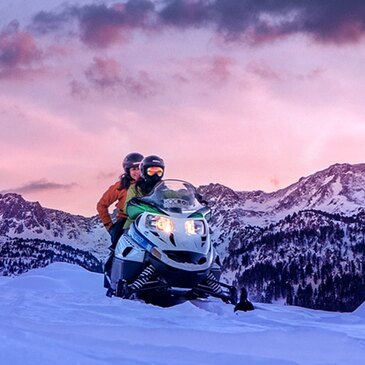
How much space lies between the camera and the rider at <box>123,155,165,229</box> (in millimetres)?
11305

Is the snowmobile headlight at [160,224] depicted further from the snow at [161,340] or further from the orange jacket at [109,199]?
the orange jacket at [109,199]

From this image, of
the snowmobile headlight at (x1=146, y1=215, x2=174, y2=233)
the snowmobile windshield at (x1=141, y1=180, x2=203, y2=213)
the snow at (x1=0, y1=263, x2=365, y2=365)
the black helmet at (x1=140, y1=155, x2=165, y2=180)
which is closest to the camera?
the snow at (x1=0, y1=263, x2=365, y2=365)

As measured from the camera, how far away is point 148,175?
11.4m

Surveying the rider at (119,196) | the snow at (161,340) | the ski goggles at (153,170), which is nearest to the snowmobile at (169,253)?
the ski goggles at (153,170)

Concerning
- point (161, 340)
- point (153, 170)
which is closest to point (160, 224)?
point (153, 170)

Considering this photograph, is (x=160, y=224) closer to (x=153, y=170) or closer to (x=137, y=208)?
(x=137, y=208)

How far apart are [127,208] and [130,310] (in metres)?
3.23

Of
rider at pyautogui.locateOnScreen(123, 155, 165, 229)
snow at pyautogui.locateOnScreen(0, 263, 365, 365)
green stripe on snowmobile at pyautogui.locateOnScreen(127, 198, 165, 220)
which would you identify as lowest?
snow at pyautogui.locateOnScreen(0, 263, 365, 365)

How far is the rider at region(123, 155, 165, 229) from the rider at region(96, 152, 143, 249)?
385mm

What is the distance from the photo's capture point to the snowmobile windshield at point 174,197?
1030 centimetres

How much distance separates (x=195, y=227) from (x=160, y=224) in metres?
0.53

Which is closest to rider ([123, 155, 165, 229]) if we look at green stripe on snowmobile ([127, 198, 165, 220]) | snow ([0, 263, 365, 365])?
green stripe on snowmobile ([127, 198, 165, 220])

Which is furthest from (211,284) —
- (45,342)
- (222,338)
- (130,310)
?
(45,342)

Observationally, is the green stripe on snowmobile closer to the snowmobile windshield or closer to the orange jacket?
the snowmobile windshield
